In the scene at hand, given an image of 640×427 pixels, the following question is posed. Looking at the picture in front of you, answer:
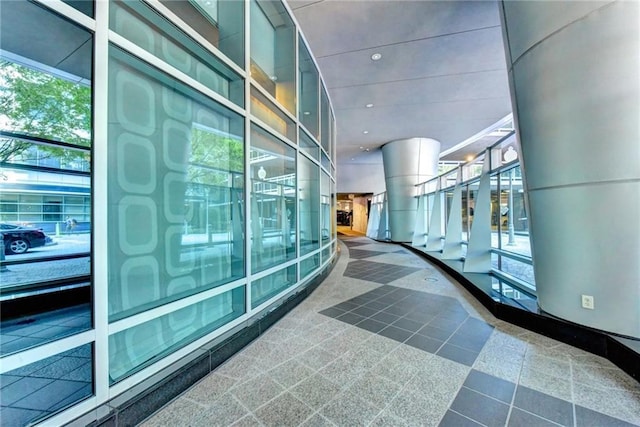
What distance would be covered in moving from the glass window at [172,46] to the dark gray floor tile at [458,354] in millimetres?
3257

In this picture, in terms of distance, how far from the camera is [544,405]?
184cm

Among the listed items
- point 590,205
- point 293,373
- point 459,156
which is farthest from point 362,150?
point 293,373

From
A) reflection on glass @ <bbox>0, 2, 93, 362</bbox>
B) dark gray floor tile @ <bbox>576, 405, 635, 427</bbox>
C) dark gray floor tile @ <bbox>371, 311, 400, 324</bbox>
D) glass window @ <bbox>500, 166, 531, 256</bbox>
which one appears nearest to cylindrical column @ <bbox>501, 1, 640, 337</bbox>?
dark gray floor tile @ <bbox>576, 405, 635, 427</bbox>

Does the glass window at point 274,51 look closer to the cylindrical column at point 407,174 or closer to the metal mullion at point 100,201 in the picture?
the metal mullion at point 100,201

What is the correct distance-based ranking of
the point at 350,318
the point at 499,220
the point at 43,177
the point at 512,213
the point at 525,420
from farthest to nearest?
the point at 499,220 → the point at 512,213 → the point at 43,177 → the point at 350,318 → the point at 525,420

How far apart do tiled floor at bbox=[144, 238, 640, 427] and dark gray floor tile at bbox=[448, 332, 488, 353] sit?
10 millimetres

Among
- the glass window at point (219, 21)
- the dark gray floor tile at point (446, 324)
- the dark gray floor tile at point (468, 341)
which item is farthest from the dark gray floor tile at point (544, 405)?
the glass window at point (219, 21)

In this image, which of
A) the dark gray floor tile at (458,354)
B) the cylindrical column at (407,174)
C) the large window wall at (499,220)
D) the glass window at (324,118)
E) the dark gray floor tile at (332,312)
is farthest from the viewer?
the cylindrical column at (407,174)

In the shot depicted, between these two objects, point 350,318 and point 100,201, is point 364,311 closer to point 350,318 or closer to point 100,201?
point 350,318

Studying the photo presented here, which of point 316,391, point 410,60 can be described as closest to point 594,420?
point 316,391

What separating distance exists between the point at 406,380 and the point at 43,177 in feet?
17.4

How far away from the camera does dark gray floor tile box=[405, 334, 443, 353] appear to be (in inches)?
104

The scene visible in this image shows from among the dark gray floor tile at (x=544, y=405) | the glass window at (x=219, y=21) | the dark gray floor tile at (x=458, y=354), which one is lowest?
the dark gray floor tile at (x=544, y=405)

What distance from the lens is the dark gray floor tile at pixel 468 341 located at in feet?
8.75
